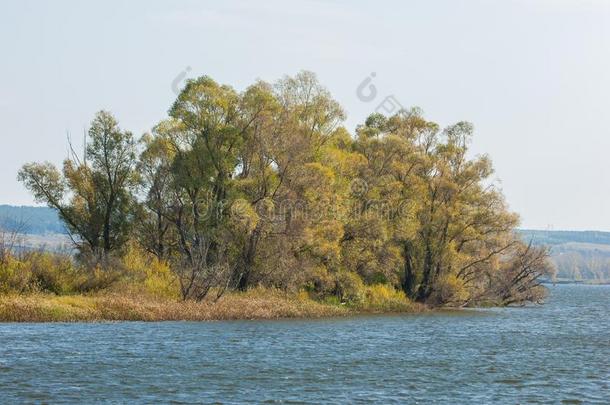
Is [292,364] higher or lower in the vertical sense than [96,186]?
lower

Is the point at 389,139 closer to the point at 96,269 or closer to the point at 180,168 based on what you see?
the point at 180,168

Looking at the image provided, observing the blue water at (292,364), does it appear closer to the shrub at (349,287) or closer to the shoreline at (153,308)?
the shoreline at (153,308)

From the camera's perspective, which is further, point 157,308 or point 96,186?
point 96,186

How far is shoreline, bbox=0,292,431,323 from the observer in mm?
50875

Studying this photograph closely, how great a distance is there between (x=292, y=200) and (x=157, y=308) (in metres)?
15.9

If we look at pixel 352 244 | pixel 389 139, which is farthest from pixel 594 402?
pixel 389 139

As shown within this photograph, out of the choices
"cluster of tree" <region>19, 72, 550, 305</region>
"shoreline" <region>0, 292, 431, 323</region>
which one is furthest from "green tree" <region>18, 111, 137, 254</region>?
"shoreline" <region>0, 292, 431, 323</region>

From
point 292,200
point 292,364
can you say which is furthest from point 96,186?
point 292,364

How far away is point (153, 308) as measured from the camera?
5569cm

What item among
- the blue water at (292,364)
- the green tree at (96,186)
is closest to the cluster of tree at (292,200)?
the green tree at (96,186)

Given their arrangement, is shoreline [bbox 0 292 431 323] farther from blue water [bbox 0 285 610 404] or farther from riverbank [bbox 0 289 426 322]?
blue water [bbox 0 285 610 404]

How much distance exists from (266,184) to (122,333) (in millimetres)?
23567

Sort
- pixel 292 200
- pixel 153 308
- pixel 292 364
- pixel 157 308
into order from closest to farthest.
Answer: pixel 292 364, pixel 153 308, pixel 157 308, pixel 292 200

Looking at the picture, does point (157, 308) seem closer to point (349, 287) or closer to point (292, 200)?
point (292, 200)
